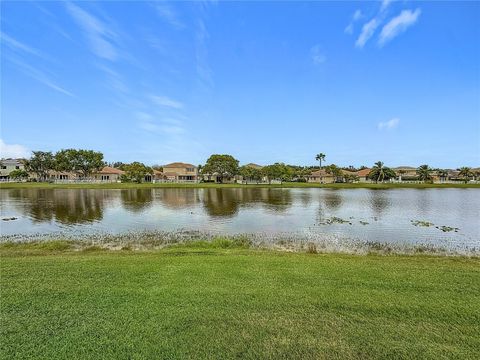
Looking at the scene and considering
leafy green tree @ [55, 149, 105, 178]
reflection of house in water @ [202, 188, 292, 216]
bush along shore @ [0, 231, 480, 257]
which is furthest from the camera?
leafy green tree @ [55, 149, 105, 178]

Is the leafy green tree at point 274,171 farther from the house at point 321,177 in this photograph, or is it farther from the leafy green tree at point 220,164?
the house at point 321,177

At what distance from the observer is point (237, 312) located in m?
5.87

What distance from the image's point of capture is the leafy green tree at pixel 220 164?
93.9 metres

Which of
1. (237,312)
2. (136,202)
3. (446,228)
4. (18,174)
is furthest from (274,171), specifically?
(237,312)

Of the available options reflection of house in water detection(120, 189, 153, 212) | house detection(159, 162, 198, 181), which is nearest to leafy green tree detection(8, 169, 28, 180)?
house detection(159, 162, 198, 181)

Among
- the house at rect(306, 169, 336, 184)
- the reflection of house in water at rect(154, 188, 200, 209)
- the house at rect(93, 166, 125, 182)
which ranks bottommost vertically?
the reflection of house in water at rect(154, 188, 200, 209)

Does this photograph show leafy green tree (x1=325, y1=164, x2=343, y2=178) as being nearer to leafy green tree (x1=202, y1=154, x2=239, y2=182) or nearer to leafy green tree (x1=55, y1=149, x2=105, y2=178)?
leafy green tree (x1=202, y1=154, x2=239, y2=182)

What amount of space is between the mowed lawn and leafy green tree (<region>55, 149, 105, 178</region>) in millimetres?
88119

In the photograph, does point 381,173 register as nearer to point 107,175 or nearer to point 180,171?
point 180,171

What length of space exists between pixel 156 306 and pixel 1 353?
2.47 m

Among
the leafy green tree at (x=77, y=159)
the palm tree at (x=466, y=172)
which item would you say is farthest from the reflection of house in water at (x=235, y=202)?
the palm tree at (x=466, y=172)

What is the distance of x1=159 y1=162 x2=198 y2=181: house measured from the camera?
112 m

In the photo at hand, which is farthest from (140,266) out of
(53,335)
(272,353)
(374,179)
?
(374,179)

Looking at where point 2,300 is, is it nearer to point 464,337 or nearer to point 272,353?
point 272,353
